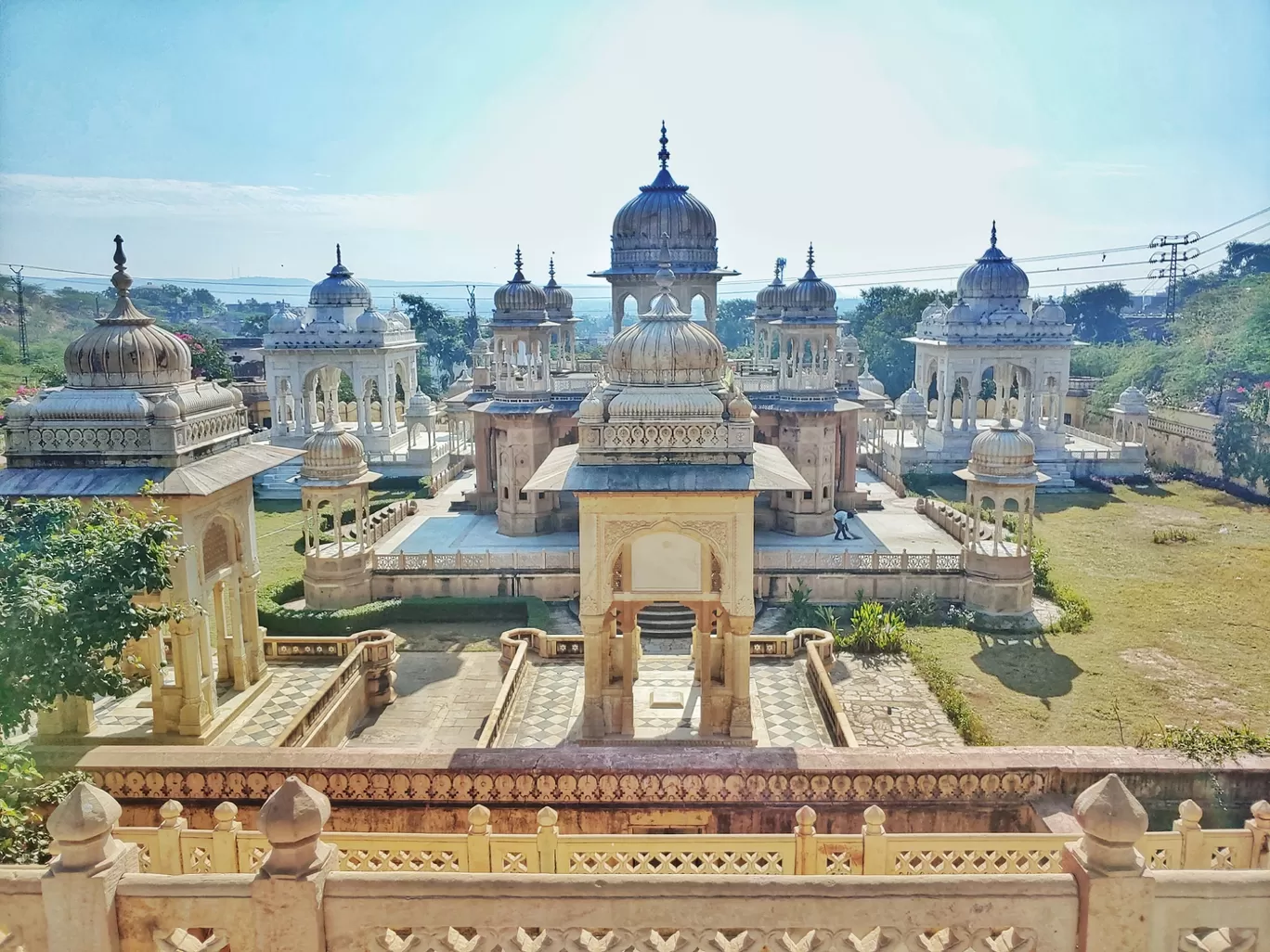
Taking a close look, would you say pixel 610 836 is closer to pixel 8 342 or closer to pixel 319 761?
pixel 319 761

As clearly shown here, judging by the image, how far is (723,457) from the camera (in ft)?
35.0

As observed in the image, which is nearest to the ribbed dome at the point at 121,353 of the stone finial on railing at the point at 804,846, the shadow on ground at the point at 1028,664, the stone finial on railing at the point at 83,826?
the stone finial on railing at the point at 83,826

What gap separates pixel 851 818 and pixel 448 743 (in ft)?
19.7

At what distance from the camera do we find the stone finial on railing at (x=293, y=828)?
4.67 m

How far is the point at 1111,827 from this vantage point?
466cm

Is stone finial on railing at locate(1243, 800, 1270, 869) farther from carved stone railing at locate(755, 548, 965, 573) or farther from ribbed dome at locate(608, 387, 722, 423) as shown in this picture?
carved stone railing at locate(755, 548, 965, 573)

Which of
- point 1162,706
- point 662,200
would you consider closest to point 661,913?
point 1162,706

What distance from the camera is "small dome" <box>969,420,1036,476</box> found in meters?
19.5

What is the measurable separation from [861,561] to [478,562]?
8490 millimetres

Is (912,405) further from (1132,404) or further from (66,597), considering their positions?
(66,597)

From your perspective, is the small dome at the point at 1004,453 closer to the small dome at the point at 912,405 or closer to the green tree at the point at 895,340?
the small dome at the point at 912,405

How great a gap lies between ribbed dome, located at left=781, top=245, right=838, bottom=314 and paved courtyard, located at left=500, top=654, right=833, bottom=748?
14520 millimetres

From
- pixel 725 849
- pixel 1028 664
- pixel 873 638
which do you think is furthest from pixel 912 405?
pixel 725 849

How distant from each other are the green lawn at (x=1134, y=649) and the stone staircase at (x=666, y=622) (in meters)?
4.51
